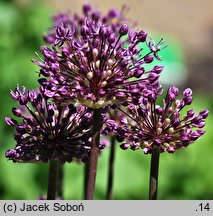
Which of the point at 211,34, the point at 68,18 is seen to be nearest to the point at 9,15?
the point at 68,18

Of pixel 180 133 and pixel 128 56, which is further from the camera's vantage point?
pixel 180 133

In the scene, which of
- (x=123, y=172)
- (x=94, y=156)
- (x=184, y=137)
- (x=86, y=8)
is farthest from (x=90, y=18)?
(x=123, y=172)

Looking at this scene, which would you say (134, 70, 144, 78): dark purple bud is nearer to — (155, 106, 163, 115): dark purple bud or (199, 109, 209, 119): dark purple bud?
(155, 106, 163, 115): dark purple bud

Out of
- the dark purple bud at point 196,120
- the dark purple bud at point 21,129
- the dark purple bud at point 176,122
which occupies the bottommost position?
the dark purple bud at point 21,129

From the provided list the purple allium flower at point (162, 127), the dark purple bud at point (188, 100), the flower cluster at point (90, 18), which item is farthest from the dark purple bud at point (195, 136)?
the flower cluster at point (90, 18)

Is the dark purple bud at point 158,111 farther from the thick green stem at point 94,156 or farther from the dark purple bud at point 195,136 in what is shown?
the thick green stem at point 94,156

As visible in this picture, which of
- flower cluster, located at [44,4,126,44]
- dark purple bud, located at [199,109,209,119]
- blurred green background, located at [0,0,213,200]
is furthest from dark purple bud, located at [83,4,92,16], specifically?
blurred green background, located at [0,0,213,200]

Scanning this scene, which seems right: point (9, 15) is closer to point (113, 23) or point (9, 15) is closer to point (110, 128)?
point (113, 23)
